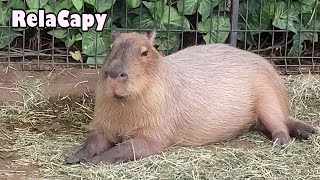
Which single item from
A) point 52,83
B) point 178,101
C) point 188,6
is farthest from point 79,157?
point 188,6

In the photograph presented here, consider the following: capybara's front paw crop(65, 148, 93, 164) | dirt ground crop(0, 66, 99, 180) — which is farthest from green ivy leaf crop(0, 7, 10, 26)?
capybara's front paw crop(65, 148, 93, 164)

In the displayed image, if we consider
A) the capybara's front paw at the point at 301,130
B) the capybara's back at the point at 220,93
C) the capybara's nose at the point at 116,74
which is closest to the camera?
the capybara's nose at the point at 116,74

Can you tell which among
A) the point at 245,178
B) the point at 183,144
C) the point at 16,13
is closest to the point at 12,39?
the point at 16,13

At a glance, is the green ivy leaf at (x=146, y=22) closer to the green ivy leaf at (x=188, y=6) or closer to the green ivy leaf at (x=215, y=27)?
the green ivy leaf at (x=188, y=6)

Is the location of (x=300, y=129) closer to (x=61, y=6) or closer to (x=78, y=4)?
(x=78, y=4)

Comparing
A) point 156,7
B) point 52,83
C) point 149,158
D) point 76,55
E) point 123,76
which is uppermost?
point 156,7

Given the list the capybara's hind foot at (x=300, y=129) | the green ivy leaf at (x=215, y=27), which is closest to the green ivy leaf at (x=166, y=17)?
the green ivy leaf at (x=215, y=27)

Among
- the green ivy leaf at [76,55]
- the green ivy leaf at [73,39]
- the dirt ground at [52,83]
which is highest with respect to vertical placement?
the green ivy leaf at [73,39]

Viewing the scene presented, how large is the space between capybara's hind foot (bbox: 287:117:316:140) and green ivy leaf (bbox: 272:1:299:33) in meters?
1.55

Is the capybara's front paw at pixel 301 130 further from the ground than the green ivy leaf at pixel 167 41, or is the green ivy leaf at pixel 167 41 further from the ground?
the green ivy leaf at pixel 167 41

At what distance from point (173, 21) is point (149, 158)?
87.6 inches

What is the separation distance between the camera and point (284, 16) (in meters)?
6.89

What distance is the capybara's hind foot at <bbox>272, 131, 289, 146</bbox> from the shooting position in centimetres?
517

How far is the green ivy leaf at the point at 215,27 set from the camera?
6.79 meters
